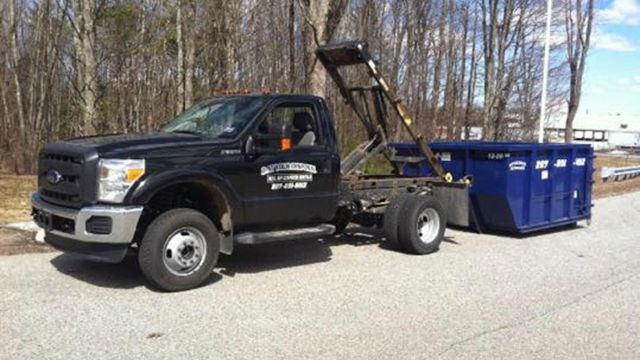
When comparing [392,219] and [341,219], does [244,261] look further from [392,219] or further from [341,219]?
[392,219]

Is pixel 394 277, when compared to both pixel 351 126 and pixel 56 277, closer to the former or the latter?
pixel 56 277

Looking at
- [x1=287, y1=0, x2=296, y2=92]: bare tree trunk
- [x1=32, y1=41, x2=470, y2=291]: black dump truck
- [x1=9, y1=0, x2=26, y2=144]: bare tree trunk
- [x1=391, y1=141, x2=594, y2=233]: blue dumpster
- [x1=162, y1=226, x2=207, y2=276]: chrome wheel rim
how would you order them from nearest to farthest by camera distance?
[x1=32, y1=41, x2=470, y2=291]: black dump truck < [x1=162, y1=226, x2=207, y2=276]: chrome wheel rim < [x1=391, y1=141, x2=594, y2=233]: blue dumpster < [x1=287, y1=0, x2=296, y2=92]: bare tree trunk < [x1=9, y1=0, x2=26, y2=144]: bare tree trunk

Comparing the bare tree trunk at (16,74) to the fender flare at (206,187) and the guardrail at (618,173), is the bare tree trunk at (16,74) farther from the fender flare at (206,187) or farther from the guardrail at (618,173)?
the guardrail at (618,173)

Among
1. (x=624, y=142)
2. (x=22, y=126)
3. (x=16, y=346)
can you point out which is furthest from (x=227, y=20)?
(x=624, y=142)

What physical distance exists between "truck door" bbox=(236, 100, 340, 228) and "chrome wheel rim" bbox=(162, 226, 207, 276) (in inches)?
29.1

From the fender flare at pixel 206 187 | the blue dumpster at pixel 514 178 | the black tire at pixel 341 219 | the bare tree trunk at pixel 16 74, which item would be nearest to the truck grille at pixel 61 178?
the fender flare at pixel 206 187

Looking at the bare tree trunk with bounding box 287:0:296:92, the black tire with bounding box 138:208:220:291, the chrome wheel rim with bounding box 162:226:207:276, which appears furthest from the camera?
the bare tree trunk with bounding box 287:0:296:92

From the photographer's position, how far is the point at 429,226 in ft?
35.0

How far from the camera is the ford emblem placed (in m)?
7.67

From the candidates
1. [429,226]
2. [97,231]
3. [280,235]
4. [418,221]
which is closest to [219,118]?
[280,235]

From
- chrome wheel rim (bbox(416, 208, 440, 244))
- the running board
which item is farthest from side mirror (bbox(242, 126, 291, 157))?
chrome wheel rim (bbox(416, 208, 440, 244))

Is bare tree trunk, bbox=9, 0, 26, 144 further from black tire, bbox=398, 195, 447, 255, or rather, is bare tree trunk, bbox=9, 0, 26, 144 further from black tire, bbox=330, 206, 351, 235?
black tire, bbox=398, 195, 447, 255

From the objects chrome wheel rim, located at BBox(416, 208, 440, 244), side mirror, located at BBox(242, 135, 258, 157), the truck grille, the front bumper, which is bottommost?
chrome wheel rim, located at BBox(416, 208, 440, 244)

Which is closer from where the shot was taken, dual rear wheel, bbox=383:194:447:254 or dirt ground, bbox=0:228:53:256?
dirt ground, bbox=0:228:53:256
